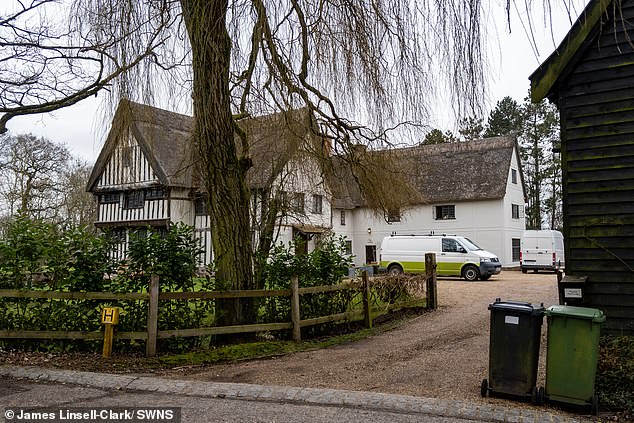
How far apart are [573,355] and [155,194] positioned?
24719 mm

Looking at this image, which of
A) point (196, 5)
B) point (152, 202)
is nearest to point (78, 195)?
point (152, 202)

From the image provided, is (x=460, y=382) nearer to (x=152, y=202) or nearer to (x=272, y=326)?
(x=272, y=326)

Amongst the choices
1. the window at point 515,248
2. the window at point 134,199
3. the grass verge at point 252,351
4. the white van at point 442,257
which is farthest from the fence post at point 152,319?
the window at point 515,248

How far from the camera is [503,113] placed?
154ft

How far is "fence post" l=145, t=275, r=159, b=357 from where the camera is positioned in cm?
775

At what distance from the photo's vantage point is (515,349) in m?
5.61

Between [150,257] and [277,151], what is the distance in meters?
4.64

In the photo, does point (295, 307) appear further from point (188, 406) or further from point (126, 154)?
point (188, 406)

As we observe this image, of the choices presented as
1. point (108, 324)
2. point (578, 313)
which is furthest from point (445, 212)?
point (578, 313)

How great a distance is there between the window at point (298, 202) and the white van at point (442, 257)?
398 inches

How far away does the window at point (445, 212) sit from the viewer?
34.5 meters

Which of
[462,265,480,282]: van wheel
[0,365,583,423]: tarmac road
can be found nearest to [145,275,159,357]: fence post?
[0,365,583,423]: tarmac road

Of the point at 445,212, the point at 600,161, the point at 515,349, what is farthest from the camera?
the point at 445,212

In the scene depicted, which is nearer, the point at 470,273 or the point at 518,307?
the point at 518,307
